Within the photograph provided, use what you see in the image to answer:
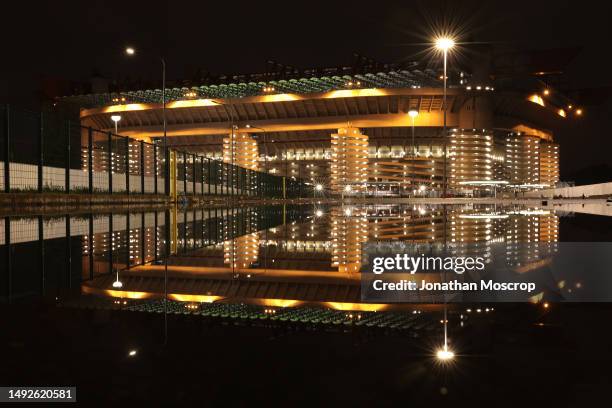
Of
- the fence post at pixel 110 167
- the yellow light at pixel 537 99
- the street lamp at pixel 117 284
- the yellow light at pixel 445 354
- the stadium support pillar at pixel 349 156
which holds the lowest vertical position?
the street lamp at pixel 117 284

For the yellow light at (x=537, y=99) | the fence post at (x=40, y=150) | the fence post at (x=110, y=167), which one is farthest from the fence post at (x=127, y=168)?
the yellow light at (x=537, y=99)

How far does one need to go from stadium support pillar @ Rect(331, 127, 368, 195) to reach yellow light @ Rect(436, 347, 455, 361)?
61.6m

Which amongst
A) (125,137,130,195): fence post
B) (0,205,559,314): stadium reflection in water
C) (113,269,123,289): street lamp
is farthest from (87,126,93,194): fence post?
(113,269,123,289): street lamp

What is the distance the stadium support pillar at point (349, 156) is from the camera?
2525 inches

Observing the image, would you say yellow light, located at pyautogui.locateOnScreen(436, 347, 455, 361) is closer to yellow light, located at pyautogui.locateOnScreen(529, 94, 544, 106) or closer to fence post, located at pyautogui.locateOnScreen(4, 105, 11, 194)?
fence post, located at pyautogui.locateOnScreen(4, 105, 11, 194)

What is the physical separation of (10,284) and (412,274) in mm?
2990

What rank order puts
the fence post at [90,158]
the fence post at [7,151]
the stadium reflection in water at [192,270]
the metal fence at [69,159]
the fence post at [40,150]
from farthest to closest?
the fence post at [90,158] → the fence post at [40,150] → the metal fence at [69,159] → the fence post at [7,151] → the stadium reflection in water at [192,270]

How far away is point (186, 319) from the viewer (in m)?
2.83

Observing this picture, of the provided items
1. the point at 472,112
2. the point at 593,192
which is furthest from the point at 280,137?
the point at 593,192

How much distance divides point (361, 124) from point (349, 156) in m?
4.09

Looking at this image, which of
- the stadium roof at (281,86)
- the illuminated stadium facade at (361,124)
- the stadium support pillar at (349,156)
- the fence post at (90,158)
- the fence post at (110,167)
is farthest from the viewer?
the stadium support pillar at (349,156)

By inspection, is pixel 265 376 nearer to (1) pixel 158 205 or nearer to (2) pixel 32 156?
(2) pixel 32 156

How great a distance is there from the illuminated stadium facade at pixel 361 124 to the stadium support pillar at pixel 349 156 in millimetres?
126

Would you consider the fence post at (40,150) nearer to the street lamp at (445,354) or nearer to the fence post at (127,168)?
the fence post at (127,168)
